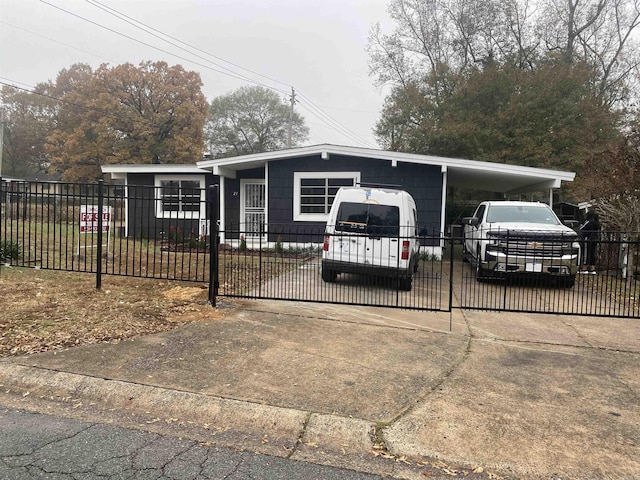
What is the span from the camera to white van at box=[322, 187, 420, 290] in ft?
28.2

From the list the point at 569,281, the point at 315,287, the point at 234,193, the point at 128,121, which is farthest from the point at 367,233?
the point at 128,121

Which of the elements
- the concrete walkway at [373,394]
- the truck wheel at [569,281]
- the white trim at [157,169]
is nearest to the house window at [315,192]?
the white trim at [157,169]

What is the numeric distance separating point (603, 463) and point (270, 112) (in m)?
53.3

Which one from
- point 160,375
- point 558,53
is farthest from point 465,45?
point 160,375

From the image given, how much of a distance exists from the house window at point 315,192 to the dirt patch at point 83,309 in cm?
651

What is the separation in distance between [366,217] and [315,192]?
555 centimetres

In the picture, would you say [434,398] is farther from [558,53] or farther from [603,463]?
[558,53]

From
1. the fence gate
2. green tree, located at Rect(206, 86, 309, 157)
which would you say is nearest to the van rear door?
the fence gate

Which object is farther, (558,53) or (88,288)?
(558,53)

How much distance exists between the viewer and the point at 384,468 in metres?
3.13

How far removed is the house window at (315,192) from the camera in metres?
14.5

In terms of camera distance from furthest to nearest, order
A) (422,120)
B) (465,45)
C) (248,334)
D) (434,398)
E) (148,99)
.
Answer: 1. (148,99)
2. (465,45)
3. (422,120)
4. (248,334)
5. (434,398)

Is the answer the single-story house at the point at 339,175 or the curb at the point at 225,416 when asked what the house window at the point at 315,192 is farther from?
the curb at the point at 225,416

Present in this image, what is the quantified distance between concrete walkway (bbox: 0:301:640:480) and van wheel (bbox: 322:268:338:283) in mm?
2449
